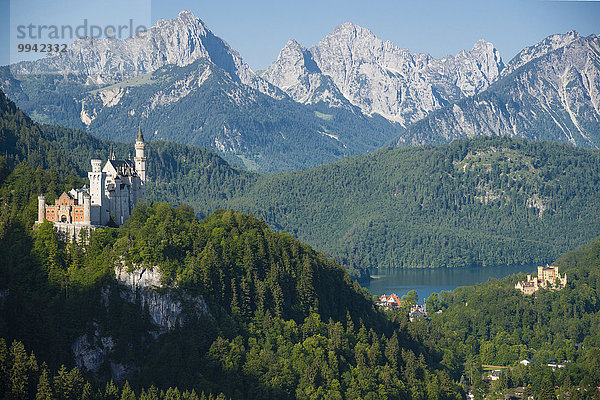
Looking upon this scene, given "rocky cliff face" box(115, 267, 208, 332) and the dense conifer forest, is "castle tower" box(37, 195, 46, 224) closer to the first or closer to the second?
the dense conifer forest

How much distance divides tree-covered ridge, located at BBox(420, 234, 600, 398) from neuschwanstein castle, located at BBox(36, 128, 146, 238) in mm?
47533

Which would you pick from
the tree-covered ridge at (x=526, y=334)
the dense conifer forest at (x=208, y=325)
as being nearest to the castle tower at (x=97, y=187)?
the dense conifer forest at (x=208, y=325)

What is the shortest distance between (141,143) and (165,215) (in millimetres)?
16027

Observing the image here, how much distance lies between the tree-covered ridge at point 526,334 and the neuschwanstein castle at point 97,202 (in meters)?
47.5

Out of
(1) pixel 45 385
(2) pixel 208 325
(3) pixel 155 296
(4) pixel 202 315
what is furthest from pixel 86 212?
(1) pixel 45 385

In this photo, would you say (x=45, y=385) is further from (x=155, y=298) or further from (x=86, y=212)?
(x=86, y=212)

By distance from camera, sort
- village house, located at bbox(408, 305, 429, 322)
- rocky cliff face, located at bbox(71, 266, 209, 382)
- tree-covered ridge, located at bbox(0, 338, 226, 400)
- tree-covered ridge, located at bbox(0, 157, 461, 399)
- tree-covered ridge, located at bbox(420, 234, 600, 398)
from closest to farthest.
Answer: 1. tree-covered ridge, located at bbox(0, 338, 226, 400)
2. tree-covered ridge, located at bbox(0, 157, 461, 399)
3. rocky cliff face, located at bbox(71, 266, 209, 382)
4. tree-covered ridge, located at bbox(420, 234, 600, 398)
5. village house, located at bbox(408, 305, 429, 322)

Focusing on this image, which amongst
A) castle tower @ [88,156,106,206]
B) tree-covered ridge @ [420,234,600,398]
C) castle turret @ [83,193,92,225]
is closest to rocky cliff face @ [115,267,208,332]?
castle turret @ [83,193,92,225]

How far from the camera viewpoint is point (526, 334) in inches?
6865

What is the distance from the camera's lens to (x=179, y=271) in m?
124

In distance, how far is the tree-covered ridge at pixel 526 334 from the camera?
144625 mm

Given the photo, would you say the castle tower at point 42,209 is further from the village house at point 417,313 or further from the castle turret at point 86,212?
the village house at point 417,313

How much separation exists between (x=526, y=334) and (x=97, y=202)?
254 feet

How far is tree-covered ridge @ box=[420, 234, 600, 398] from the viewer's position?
14462 centimetres
